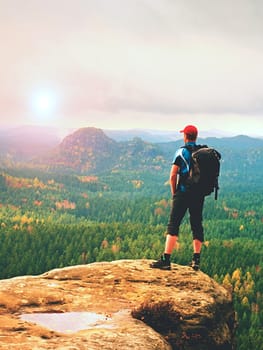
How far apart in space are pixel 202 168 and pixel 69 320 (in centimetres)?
841

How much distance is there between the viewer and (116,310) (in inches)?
671

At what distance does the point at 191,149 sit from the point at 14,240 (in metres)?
157

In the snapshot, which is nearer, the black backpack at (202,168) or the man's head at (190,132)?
the black backpack at (202,168)

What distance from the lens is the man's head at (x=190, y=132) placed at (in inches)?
745

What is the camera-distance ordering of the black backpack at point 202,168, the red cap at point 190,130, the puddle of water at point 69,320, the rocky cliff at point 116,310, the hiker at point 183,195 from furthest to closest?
the hiker at point 183,195, the red cap at point 190,130, the black backpack at point 202,168, the puddle of water at point 69,320, the rocky cliff at point 116,310

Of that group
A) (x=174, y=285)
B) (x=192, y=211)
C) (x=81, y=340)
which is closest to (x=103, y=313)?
(x=81, y=340)

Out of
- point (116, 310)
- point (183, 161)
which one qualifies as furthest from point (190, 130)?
point (116, 310)

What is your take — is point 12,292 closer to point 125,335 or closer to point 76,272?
point 76,272

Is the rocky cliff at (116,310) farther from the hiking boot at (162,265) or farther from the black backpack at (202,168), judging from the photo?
the black backpack at (202,168)

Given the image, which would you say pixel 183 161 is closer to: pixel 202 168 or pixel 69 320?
pixel 202 168

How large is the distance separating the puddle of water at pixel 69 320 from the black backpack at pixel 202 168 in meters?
6.97

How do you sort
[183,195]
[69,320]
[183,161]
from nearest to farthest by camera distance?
1. [69,320]
2. [183,161]
3. [183,195]

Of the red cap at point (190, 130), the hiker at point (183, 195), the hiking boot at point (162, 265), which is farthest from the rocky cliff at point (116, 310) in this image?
the red cap at point (190, 130)

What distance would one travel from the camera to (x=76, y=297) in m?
18.1
